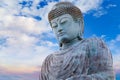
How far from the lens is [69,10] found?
27.4 feet

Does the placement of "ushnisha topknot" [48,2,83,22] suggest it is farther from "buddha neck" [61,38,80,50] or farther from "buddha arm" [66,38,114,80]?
"buddha arm" [66,38,114,80]

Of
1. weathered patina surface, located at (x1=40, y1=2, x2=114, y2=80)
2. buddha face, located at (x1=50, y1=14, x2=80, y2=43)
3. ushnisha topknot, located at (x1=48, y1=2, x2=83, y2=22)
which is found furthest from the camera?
ushnisha topknot, located at (x1=48, y1=2, x2=83, y2=22)

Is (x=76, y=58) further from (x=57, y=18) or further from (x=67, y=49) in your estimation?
(x=57, y=18)

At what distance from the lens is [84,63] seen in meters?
7.62

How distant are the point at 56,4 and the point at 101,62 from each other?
2077mm

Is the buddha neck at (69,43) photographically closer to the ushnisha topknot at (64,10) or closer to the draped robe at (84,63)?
the draped robe at (84,63)

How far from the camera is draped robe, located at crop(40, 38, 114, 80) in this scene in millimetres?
7488

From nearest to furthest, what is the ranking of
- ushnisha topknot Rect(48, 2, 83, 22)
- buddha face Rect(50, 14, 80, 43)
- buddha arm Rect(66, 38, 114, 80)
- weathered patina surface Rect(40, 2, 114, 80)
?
buddha arm Rect(66, 38, 114, 80) < weathered patina surface Rect(40, 2, 114, 80) < buddha face Rect(50, 14, 80, 43) < ushnisha topknot Rect(48, 2, 83, 22)

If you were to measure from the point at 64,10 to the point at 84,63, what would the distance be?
1585 millimetres

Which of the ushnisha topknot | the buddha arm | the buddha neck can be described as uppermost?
the ushnisha topknot

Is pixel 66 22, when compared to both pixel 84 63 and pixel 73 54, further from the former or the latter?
pixel 84 63

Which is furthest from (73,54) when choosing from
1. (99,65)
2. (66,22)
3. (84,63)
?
(66,22)

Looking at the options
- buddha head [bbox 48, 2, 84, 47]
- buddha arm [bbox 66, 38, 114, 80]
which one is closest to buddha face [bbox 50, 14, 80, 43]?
buddha head [bbox 48, 2, 84, 47]

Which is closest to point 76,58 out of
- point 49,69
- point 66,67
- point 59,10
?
point 66,67
